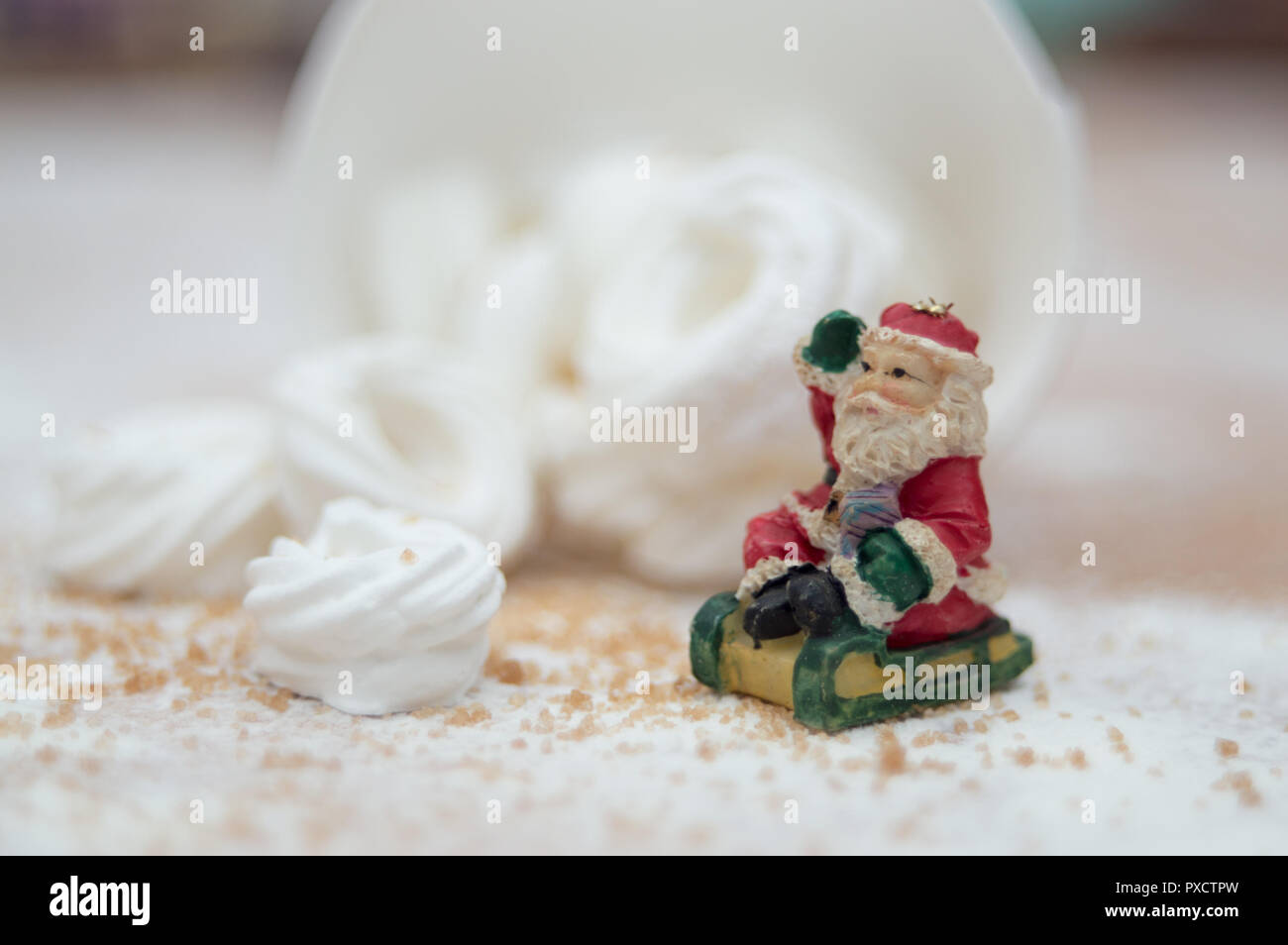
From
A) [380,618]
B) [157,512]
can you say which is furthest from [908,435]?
[157,512]

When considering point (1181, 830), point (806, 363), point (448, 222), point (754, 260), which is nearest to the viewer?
point (1181, 830)

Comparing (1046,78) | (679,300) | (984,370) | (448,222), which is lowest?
(984,370)

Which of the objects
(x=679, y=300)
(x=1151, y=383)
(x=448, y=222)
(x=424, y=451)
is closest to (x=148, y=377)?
(x=448, y=222)

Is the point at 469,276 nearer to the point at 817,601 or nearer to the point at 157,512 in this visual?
the point at 157,512

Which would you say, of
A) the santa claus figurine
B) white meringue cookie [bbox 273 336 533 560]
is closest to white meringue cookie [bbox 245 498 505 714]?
the santa claus figurine

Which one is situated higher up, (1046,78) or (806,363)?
(1046,78)

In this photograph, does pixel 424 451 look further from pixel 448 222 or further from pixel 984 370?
pixel 984 370
